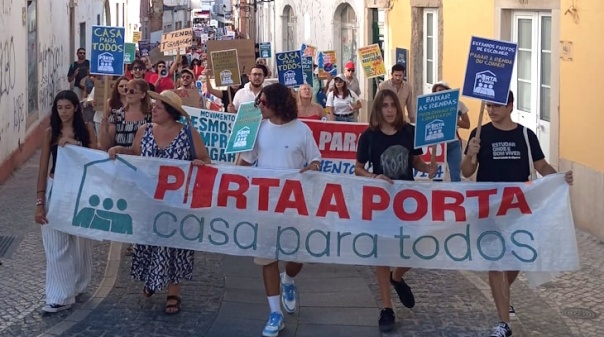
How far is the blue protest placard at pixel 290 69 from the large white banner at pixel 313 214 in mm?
6569

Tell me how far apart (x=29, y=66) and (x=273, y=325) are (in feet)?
38.7

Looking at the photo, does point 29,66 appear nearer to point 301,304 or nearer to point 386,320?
point 301,304

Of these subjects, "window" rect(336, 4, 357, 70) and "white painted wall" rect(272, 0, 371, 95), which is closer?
"white painted wall" rect(272, 0, 371, 95)

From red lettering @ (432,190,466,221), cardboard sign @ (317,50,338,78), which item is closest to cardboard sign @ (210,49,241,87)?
red lettering @ (432,190,466,221)

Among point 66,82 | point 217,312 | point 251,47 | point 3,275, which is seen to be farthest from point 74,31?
point 217,312

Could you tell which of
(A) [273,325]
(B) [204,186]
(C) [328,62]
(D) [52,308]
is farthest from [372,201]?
(C) [328,62]

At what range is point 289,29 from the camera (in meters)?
35.7

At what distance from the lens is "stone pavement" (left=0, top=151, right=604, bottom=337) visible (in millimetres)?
7062

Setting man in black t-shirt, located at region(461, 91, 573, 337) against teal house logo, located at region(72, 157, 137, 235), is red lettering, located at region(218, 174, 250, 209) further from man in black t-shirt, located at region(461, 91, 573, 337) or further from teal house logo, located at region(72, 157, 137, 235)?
man in black t-shirt, located at region(461, 91, 573, 337)

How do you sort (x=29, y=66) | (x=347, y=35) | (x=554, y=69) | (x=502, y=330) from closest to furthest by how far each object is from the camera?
(x=502, y=330), (x=554, y=69), (x=29, y=66), (x=347, y=35)

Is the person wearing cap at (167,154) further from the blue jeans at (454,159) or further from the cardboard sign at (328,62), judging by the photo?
the cardboard sign at (328,62)

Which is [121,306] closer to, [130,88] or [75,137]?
[75,137]

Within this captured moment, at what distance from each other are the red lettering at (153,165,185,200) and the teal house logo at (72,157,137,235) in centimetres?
21

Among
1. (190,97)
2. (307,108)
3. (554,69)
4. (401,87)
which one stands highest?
(554,69)
